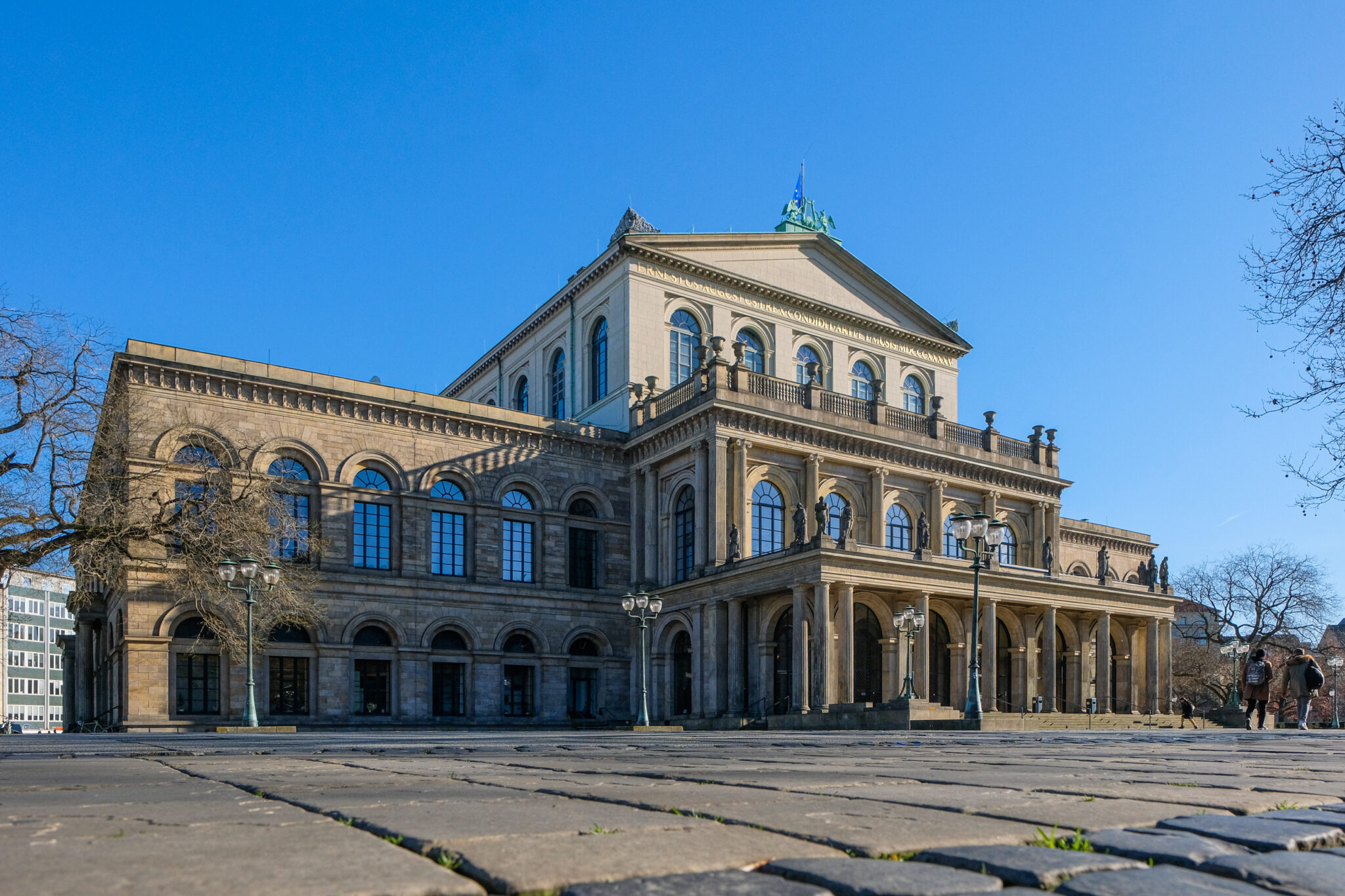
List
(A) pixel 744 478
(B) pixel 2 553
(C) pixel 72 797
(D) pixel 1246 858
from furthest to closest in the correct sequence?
(A) pixel 744 478, (B) pixel 2 553, (C) pixel 72 797, (D) pixel 1246 858

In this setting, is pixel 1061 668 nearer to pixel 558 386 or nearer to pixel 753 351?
pixel 753 351

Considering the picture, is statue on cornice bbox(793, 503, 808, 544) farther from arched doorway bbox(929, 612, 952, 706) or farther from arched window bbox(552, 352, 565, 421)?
arched window bbox(552, 352, 565, 421)

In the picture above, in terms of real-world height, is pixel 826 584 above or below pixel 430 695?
above

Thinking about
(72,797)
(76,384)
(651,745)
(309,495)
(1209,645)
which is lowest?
(1209,645)

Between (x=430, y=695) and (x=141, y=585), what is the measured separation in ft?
29.1

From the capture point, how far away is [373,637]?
33406 millimetres

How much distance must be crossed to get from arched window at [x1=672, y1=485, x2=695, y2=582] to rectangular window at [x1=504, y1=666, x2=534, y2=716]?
5.90 m

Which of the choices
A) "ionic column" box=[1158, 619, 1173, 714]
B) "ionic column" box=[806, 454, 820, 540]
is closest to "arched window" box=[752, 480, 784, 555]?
"ionic column" box=[806, 454, 820, 540]

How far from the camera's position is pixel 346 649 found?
32.4 meters

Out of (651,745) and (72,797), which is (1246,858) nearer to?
(72,797)

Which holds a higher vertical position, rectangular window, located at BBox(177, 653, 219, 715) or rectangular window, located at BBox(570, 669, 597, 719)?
rectangular window, located at BBox(177, 653, 219, 715)

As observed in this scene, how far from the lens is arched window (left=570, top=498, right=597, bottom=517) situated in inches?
1485

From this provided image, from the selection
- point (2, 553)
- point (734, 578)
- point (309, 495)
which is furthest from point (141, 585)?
point (734, 578)

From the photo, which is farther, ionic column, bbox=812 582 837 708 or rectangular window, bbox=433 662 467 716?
rectangular window, bbox=433 662 467 716
